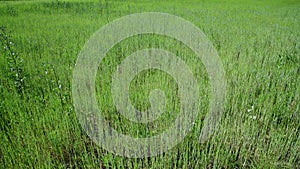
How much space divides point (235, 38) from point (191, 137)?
4303mm

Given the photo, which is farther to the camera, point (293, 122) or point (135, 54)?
point (135, 54)

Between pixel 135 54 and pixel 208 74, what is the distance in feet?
4.79

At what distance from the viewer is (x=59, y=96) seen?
3.08 m

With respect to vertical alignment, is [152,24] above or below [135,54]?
above

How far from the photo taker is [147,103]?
10.4 feet

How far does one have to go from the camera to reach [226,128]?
2.76m

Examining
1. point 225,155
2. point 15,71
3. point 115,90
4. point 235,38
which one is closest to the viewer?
point 225,155

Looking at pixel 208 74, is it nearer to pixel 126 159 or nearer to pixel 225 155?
pixel 225 155

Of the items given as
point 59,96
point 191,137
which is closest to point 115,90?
point 59,96

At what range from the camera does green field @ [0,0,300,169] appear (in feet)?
7.72

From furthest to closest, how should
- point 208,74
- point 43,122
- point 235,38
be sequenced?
point 235,38 → point 208,74 → point 43,122

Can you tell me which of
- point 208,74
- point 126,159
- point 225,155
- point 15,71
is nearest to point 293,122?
point 225,155

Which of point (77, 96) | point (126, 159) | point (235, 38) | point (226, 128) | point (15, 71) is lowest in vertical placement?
point (126, 159)

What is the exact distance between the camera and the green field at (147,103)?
2354 mm
